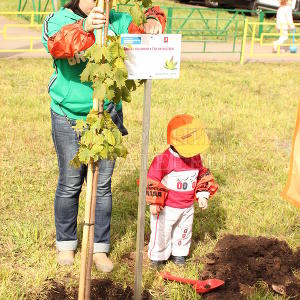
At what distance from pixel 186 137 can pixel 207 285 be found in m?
0.92

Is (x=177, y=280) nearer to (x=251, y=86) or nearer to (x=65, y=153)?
(x=65, y=153)

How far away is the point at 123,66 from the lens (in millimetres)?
2699

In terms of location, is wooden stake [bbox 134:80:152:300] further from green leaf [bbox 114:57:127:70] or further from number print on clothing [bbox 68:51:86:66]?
number print on clothing [bbox 68:51:86:66]

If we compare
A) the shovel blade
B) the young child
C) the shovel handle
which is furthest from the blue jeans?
the shovel blade

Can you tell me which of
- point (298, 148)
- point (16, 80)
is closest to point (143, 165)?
point (298, 148)

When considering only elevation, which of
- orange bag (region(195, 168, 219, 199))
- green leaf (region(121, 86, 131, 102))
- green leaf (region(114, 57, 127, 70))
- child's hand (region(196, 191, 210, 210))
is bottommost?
child's hand (region(196, 191, 210, 210))

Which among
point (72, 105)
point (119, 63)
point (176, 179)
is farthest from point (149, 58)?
point (176, 179)

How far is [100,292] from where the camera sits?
144 inches

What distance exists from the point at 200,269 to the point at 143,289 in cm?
48

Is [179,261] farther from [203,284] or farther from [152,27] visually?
[152,27]

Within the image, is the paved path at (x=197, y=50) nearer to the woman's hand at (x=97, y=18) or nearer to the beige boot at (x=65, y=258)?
the beige boot at (x=65, y=258)

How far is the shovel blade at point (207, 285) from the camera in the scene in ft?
12.1

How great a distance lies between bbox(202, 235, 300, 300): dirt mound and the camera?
377cm

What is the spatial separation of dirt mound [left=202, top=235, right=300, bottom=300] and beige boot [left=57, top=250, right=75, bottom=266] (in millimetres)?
880
